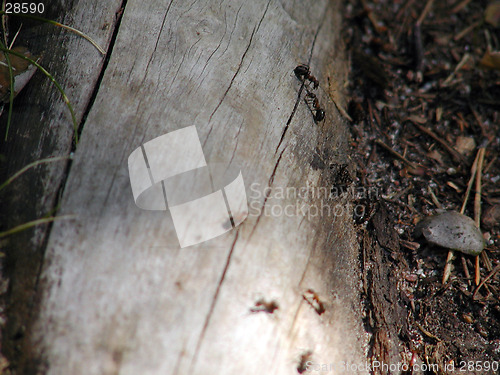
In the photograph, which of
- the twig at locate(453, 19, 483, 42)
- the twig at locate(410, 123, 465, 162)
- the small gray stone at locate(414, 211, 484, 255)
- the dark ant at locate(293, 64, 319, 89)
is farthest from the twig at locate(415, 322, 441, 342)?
the twig at locate(453, 19, 483, 42)

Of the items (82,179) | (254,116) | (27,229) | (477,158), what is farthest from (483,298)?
(27,229)

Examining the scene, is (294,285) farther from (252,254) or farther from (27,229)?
(27,229)

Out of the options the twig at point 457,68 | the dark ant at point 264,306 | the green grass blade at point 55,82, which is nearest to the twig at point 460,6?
the twig at point 457,68

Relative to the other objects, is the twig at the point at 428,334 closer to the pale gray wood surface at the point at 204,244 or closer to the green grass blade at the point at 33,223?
the pale gray wood surface at the point at 204,244

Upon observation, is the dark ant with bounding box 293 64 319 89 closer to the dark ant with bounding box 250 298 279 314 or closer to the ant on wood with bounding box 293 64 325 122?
the ant on wood with bounding box 293 64 325 122

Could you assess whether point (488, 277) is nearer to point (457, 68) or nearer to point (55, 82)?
point (457, 68)

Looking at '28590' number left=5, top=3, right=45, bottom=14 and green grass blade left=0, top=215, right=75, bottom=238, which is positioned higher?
'28590' number left=5, top=3, right=45, bottom=14

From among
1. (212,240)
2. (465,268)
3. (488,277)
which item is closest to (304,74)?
(212,240)
